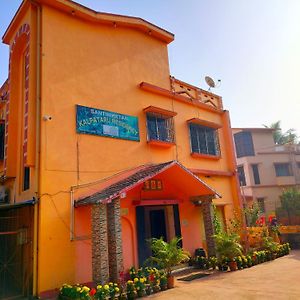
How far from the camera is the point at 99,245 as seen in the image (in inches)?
336

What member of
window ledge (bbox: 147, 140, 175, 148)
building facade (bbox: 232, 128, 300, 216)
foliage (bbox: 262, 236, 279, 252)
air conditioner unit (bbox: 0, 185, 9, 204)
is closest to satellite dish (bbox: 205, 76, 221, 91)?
window ledge (bbox: 147, 140, 175, 148)

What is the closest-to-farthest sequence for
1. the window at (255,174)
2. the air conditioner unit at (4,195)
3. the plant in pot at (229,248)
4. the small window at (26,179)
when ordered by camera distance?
the small window at (26,179), the plant in pot at (229,248), the air conditioner unit at (4,195), the window at (255,174)

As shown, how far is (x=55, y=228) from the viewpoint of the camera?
29.3ft

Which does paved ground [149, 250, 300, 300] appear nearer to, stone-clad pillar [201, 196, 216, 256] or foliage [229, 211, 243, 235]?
stone-clad pillar [201, 196, 216, 256]

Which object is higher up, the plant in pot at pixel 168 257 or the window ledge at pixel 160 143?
the window ledge at pixel 160 143

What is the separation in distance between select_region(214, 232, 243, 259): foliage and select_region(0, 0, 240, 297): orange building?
0.93 metres

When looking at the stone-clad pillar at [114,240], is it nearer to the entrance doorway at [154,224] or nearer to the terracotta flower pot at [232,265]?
the entrance doorway at [154,224]

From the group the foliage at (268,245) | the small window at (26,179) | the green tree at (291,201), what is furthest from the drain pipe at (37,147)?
the green tree at (291,201)

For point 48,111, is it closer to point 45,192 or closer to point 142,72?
point 45,192

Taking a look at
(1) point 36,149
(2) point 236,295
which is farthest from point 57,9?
(2) point 236,295

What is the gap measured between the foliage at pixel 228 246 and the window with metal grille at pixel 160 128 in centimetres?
481

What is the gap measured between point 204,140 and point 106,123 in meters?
6.20

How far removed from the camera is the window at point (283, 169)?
102 ft

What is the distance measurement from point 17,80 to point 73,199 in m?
6.14
